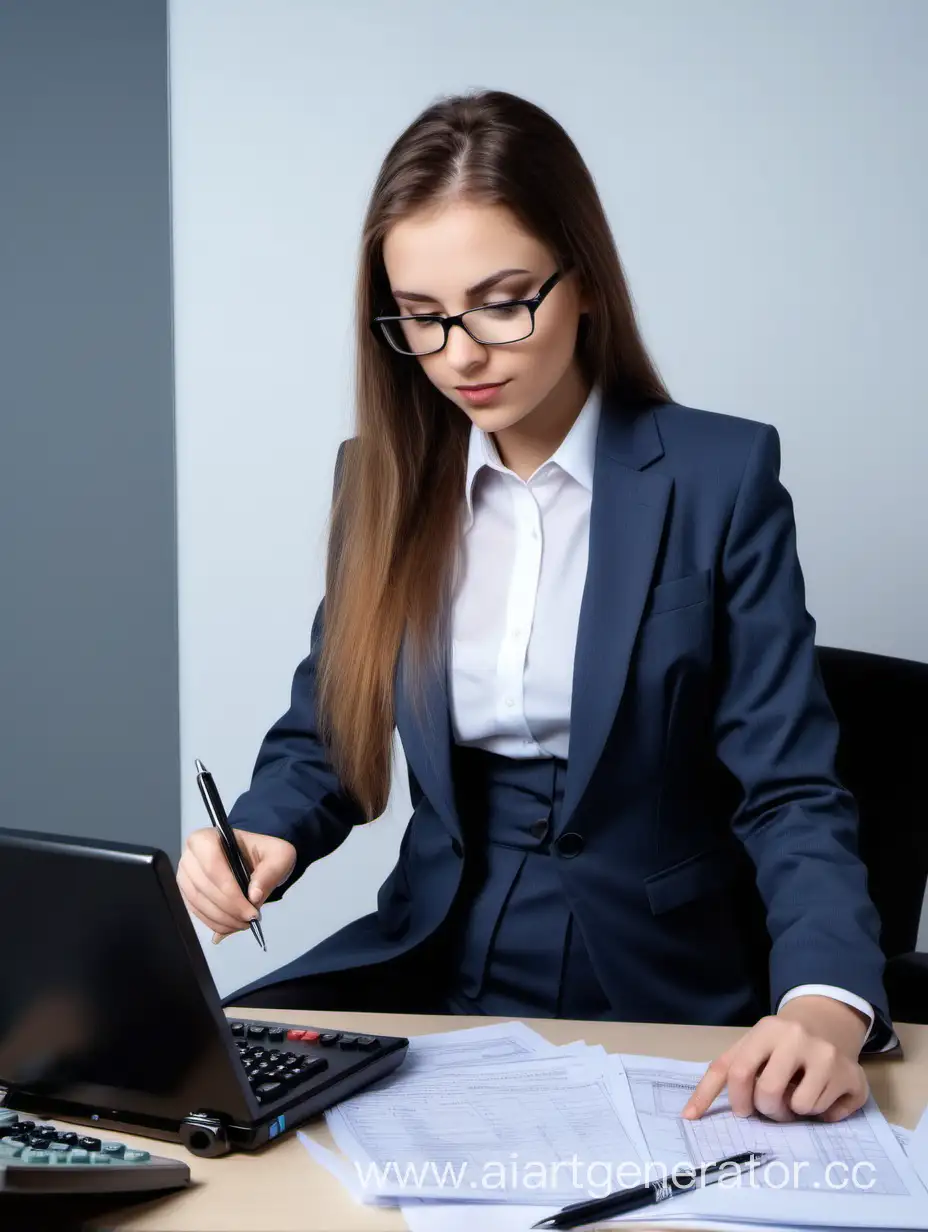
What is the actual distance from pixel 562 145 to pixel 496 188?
144mm

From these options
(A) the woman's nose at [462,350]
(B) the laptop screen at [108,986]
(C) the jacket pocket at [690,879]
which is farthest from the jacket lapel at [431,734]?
(B) the laptop screen at [108,986]

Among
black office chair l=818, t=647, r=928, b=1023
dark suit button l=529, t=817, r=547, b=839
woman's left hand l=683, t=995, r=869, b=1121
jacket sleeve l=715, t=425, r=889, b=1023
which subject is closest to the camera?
woman's left hand l=683, t=995, r=869, b=1121

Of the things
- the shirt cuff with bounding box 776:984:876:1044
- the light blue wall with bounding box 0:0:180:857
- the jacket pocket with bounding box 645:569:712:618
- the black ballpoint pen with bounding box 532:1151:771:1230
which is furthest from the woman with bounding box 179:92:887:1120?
the light blue wall with bounding box 0:0:180:857

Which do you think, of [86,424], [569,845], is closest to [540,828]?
[569,845]

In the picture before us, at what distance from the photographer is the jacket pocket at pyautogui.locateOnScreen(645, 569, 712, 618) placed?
1.45 meters

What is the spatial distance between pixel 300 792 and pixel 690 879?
469 mm

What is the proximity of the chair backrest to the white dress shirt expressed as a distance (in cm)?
45

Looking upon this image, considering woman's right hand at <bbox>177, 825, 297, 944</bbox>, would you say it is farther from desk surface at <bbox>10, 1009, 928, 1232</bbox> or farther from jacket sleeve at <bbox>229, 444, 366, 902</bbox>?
desk surface at <bbox>10, 1009, 928, 1232</bbox>

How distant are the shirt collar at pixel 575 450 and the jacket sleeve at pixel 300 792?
23cm

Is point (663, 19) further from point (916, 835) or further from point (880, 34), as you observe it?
point (916, 835)

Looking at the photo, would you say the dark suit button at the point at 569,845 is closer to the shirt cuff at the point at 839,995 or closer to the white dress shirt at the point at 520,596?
the white dress shirt at the point at 520,596

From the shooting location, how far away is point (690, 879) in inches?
58.0

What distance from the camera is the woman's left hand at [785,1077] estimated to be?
0.99 m

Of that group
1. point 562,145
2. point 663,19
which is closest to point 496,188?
point 562,145
